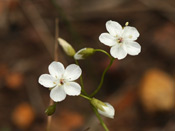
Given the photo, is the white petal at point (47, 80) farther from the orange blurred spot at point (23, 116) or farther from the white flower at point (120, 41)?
the orange blurred spot at point (23, 116)

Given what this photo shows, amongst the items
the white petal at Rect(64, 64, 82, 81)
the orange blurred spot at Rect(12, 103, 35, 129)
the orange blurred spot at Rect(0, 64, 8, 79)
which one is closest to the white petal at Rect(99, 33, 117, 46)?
the white petal at Rect(64, 64, 82, 81)

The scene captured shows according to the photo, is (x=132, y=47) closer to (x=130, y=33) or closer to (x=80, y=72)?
(x=130, y=33)

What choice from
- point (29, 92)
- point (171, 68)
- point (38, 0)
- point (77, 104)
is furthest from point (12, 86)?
point (171, 68)

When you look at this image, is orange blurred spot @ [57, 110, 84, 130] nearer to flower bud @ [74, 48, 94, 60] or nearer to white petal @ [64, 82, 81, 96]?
flower bud @ [74, 48, 94, 60]

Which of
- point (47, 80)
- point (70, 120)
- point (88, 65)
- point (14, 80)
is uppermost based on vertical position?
point (47, 80)

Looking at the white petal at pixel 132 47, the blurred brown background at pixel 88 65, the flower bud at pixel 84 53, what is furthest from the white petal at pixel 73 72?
the blurred brown background at pixel 88 65

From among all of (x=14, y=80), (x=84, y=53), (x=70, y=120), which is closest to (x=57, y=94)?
(x=84, y=53)

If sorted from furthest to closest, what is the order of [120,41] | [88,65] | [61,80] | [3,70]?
[3,70], [88,65], [120,41], [61,80]
